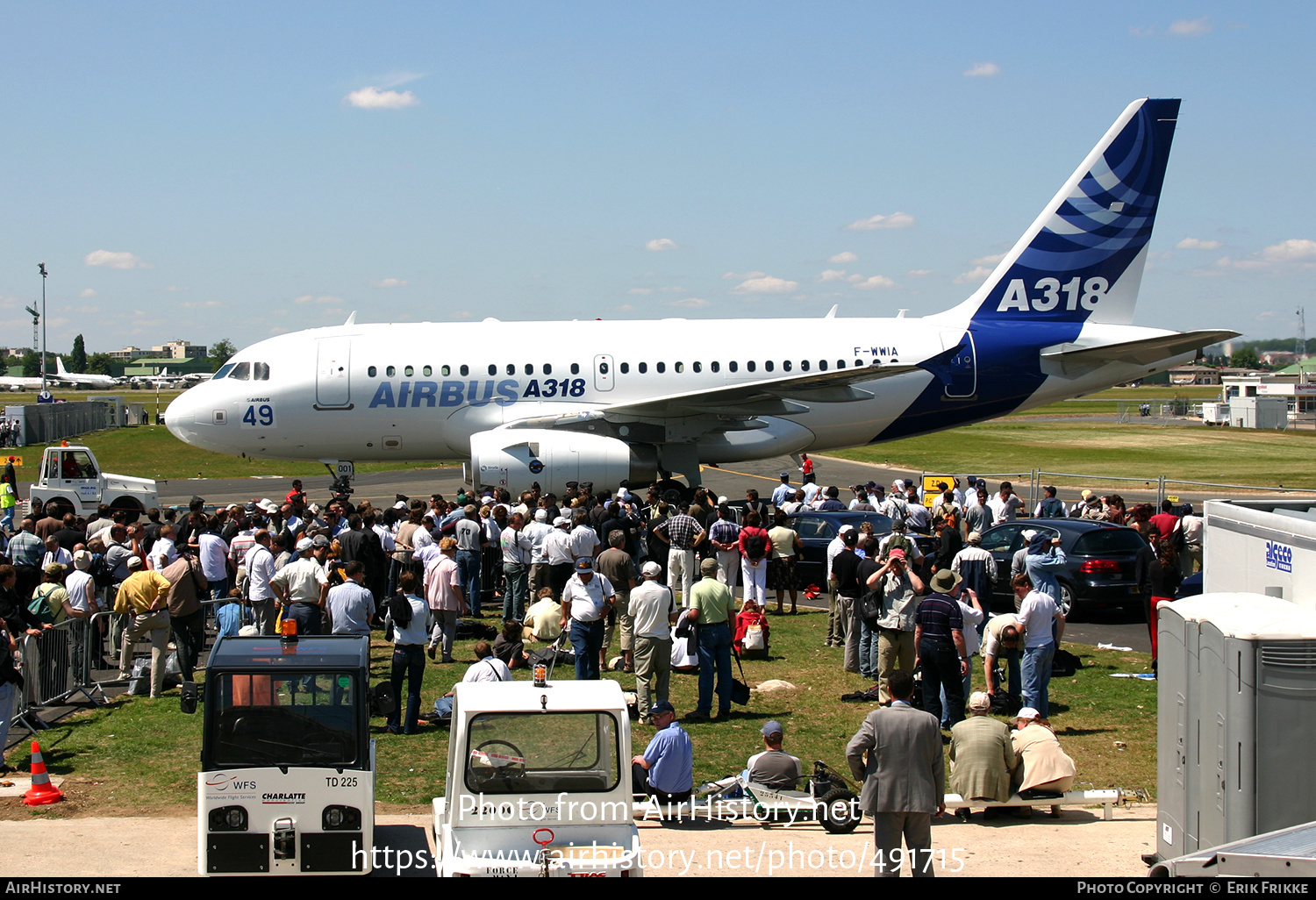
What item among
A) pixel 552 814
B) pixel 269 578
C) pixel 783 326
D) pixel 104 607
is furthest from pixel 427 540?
pixel 783 326

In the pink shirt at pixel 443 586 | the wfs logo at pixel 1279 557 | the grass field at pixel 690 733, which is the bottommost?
the grass field at pixel 690 733

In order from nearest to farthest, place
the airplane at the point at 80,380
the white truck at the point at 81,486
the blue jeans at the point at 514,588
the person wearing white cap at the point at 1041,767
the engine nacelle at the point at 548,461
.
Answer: the person wearing white cap at the point at 1041,767 < the blue jeans at the point at 514,588 < the engine nacelle at the point at 548,461 < the white truck at the point at 81,486 < the airplane at the point at 80,380

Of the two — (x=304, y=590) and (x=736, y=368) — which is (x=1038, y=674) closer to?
(x=304, y=590)

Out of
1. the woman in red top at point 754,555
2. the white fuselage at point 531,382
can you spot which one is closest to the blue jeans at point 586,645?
the woman in red top at point 754,555

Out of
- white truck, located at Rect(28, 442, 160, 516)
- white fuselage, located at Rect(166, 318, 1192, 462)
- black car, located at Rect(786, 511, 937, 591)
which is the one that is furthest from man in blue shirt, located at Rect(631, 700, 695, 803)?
white truck, located at Rect(28, 442, 160, 516)

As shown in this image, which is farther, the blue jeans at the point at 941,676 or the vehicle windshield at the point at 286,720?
the blue jeans at the point at 941,676

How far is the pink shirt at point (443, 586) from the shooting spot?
13570mm

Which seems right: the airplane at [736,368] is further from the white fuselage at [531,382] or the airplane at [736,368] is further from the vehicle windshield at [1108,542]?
the vehicle windshield at [1108,542]

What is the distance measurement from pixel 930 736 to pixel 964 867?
1374 millimetres

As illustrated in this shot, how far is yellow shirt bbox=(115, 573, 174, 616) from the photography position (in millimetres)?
12352

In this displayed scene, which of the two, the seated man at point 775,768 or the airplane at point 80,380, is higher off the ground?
the airplane at point 80,380

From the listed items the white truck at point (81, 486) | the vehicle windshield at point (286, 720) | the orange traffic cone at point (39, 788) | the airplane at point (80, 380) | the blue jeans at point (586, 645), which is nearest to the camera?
the vehicle windshield at point (286, 720)

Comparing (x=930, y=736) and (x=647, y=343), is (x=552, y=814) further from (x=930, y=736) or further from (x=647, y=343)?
(x=647, y=343)

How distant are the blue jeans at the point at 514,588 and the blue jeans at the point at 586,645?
420 cm
